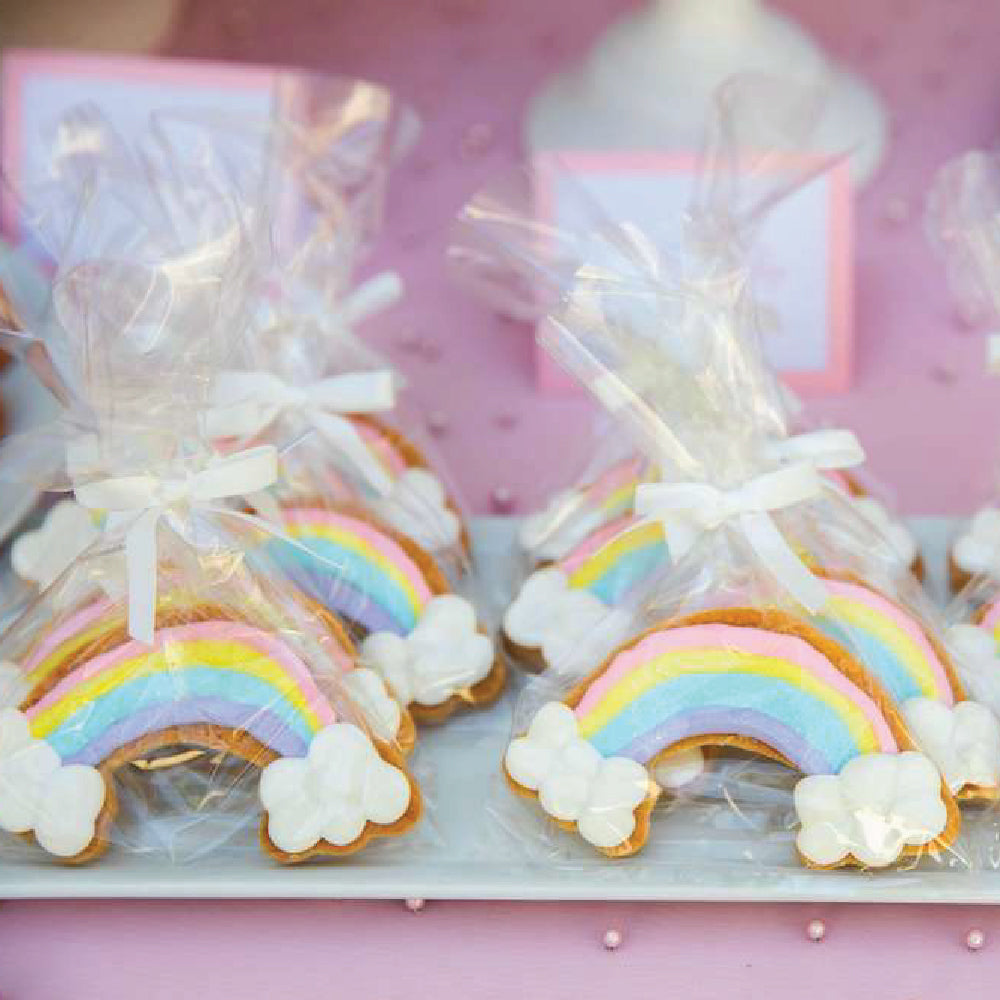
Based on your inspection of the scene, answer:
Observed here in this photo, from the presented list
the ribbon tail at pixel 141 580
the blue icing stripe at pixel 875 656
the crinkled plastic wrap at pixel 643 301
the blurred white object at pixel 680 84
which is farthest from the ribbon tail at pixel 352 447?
the blurred white object at pixel 680 84

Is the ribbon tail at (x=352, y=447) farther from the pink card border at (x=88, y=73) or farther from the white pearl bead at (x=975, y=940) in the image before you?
the white pearl bead at (x=975, y=940)

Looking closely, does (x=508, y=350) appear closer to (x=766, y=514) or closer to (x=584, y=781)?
(x=766, y=514)

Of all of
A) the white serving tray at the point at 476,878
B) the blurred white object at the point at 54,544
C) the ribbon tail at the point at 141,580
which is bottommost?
the white serving tray at the point at 476,878

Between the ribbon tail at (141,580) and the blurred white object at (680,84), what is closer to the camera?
the ribbon tail at (141,580)

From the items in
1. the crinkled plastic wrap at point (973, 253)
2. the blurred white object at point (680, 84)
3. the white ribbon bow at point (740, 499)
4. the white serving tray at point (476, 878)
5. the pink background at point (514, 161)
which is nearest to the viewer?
the white serving tray at point (476, 878)

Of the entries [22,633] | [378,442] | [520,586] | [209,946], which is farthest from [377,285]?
[209,946]

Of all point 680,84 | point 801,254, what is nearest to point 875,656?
point 801,254
